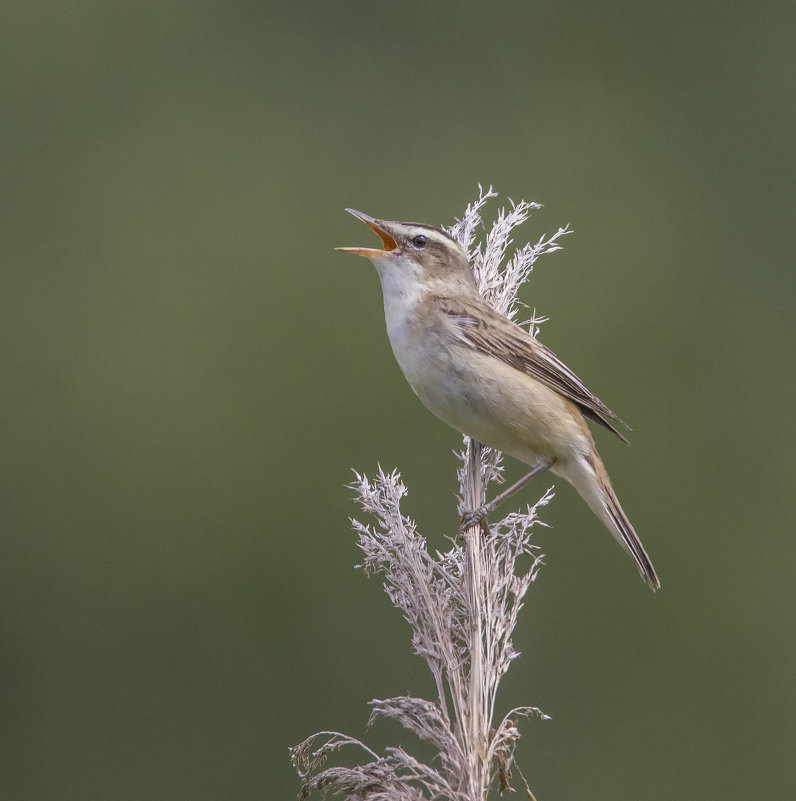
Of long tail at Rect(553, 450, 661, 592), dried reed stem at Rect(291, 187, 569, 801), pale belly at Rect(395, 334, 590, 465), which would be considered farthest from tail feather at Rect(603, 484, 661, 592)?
dried reed stem at Rect(291, 187, 569, 801)

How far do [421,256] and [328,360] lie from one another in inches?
214

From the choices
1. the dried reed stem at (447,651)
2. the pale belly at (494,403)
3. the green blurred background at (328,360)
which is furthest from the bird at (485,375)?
the green blurred background at (328,360)

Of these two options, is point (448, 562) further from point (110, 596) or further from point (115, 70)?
point (115, 70)

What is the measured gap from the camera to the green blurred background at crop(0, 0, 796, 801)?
8.49 m

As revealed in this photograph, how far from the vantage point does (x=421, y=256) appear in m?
5.20

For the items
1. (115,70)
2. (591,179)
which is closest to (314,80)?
(115,70)

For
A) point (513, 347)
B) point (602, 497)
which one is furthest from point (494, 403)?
point (602, 497)

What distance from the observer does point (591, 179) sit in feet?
43.2

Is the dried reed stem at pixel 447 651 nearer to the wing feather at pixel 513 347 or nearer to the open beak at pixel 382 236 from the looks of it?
the wing feather at pixel 513 347

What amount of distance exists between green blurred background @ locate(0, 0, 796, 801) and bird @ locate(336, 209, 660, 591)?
262cm

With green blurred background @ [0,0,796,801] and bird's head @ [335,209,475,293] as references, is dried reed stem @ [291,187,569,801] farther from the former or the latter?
green blurred background @ [0,0,796,801]

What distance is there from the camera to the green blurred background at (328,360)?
8.49 meters

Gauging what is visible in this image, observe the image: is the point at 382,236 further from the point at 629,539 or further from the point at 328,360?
the point at 328,360

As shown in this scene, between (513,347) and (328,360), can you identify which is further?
(328,360)
